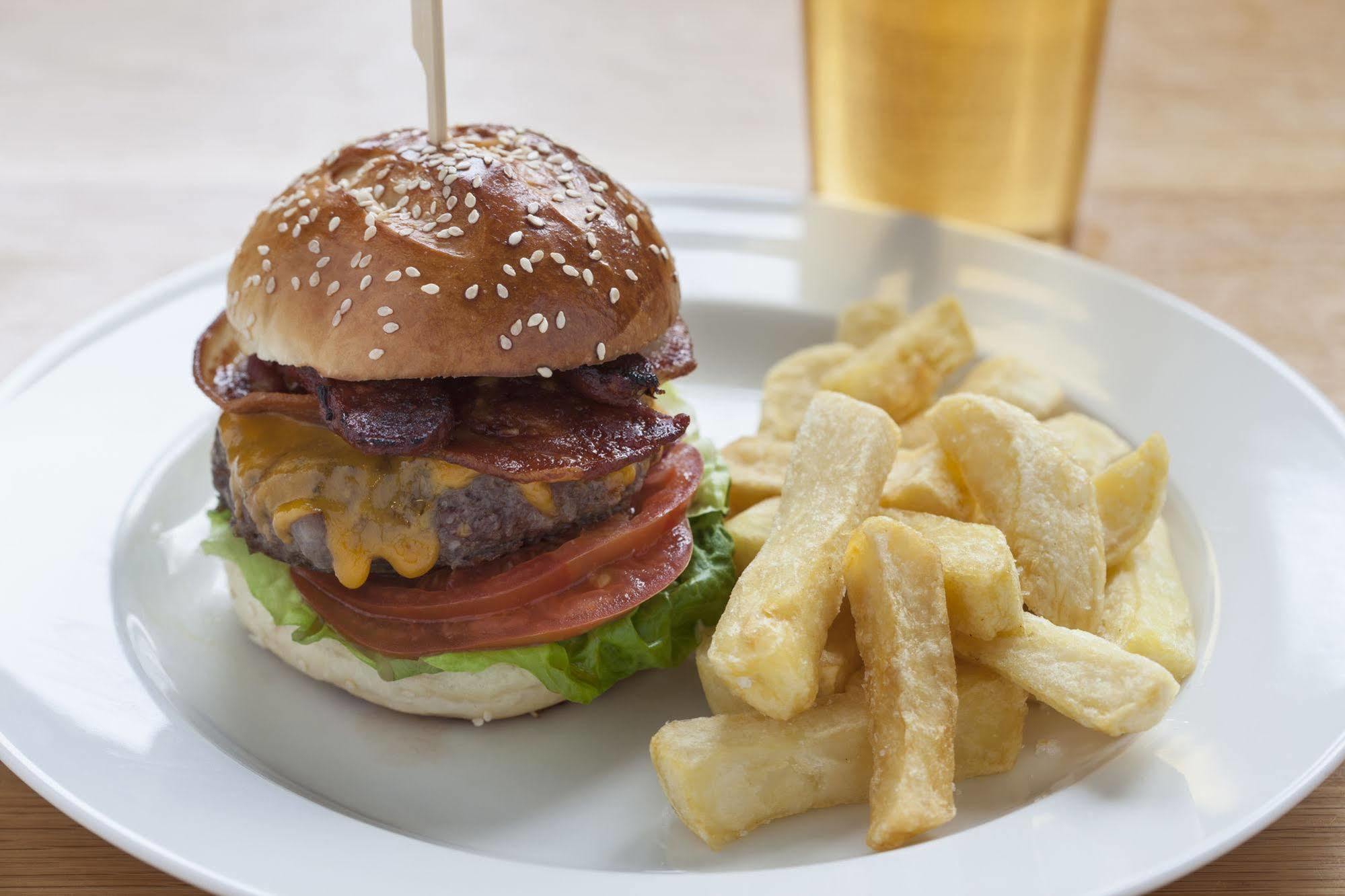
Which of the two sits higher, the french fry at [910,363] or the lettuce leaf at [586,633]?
the french fry at [910,363]

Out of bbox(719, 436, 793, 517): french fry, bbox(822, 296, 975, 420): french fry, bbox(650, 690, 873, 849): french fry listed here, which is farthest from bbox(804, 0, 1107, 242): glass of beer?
bbox(650, 690, 873, 849): french fry

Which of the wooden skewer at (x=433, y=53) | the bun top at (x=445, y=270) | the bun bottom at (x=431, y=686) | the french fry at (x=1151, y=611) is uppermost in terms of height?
the wooden skewer at (x=433, y=53)

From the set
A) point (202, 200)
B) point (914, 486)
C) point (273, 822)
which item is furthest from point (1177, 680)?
point (202, 200)

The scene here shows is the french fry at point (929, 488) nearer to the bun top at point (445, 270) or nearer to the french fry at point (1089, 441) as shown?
the french fry at point (1089, 441)

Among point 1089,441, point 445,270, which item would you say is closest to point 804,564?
point 445,270

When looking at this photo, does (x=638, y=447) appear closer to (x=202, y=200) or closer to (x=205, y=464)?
(x=205, y=464)

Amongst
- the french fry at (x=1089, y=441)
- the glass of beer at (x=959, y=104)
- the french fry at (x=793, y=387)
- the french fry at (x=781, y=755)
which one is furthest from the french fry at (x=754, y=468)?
the glass of beer at (x=959, y=104)

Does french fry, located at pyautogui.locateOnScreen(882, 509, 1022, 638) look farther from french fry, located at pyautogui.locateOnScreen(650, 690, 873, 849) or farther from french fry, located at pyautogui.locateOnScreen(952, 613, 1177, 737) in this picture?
french fry, located at pyautogui.locateOnScreen(650, 690, 873, 849)
